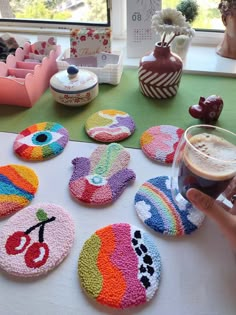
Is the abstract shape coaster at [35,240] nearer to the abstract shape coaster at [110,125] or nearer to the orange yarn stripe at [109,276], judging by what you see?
the orange yarn stripe at [109,276]

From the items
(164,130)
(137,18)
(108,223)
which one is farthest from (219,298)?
(137,18)

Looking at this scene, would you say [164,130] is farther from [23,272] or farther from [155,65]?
[23,272]

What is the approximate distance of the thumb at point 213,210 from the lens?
1.33 feet

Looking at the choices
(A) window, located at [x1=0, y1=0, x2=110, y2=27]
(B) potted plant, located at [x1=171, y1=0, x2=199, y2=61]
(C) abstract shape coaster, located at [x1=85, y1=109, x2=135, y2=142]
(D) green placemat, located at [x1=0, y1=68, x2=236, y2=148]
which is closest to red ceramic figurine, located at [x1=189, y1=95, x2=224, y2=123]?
(D) green placemat, located at [x1=0, y1=68, x2=236, y2=148]

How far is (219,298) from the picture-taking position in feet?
1.30

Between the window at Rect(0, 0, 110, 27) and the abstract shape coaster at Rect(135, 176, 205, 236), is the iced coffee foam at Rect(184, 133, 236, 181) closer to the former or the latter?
the abstract shape coaster at Rect(135, 176, 205, 236)

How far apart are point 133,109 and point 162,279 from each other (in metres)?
0.42

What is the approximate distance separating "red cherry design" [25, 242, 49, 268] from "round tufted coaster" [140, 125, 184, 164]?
0.84ft

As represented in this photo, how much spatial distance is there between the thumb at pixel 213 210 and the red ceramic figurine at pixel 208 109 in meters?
0.30

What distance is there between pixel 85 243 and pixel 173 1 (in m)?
0.81

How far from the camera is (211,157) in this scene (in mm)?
434

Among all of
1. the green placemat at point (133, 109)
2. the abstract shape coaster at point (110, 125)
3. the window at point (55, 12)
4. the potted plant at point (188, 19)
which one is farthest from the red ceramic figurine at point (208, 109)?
the window at point (55, 12)

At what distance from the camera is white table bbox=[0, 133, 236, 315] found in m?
0.39

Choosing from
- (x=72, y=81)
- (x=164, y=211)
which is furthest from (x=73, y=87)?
(x=164, y=211)
